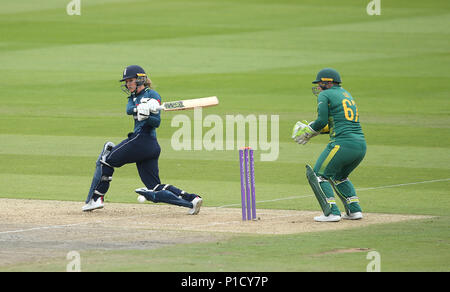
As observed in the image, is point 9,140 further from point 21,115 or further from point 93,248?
point 93,248

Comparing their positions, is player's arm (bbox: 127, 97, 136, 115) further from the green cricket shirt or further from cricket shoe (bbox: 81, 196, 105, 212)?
the green cricket shirt

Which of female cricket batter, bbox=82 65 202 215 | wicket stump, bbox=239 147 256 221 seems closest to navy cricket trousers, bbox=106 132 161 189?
female cricket batter, bbox=82 65 202 215

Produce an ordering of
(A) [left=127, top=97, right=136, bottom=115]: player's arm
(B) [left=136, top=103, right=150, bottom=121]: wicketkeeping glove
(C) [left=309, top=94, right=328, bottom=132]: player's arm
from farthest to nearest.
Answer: (A) [left=127, top=97, right=136, bottom=115]: player's arm, (B) [left=136, top=103, right=150, bottom=121]: wicketkeeping glove, (C) [left=309, top=94, right=328, bottom=132]: player's arm

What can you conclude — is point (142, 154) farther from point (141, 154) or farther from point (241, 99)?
point (241, 99)

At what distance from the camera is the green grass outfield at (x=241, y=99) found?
32.0ft

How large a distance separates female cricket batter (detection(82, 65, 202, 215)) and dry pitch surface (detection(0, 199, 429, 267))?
9.4 inches

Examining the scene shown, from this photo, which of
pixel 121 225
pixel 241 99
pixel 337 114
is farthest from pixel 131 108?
pixel 241 99

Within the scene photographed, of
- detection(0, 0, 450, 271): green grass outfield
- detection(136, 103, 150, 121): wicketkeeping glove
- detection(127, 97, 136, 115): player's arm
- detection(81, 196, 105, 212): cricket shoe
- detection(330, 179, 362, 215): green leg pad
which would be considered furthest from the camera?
detection(81, 196, 105, 212): cricket shoe

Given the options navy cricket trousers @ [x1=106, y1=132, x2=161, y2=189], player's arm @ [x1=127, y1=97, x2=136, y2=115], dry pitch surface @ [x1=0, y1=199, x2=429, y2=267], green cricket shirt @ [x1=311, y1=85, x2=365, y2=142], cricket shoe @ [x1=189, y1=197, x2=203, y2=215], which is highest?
player's arm @ [x1=127, y1=97, x2=136, y2=115]

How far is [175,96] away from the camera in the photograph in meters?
24.7

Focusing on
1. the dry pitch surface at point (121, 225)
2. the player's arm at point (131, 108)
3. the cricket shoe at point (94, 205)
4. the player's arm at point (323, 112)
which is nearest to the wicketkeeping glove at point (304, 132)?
the player's arm at point (323, 112)

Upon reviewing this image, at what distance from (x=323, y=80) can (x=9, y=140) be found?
31.2 feet

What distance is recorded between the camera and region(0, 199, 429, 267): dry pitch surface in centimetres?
978

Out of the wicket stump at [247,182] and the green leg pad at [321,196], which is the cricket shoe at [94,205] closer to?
the wicket stump at [247,182]
